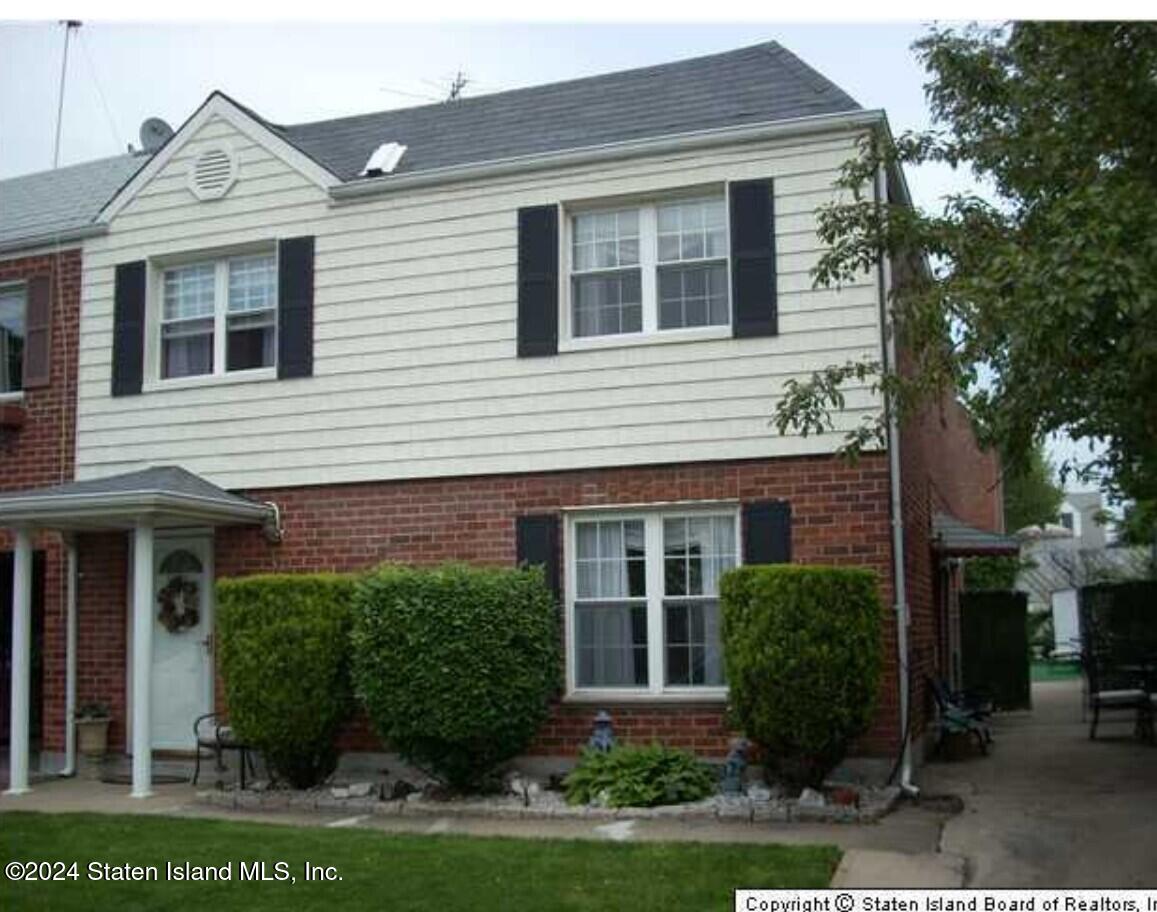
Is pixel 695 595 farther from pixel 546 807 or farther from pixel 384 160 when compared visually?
pixel 384 160

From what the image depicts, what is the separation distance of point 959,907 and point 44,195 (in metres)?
13.5

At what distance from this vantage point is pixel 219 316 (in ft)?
41.9

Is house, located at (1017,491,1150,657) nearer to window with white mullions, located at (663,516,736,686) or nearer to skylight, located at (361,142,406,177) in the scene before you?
window with white mullions, located at (663,516,736,686)

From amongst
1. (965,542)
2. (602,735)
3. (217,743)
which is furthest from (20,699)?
(965,542)

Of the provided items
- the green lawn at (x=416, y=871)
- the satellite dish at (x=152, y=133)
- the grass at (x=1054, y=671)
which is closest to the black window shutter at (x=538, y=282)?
the green lawn at (x=416, y=871)

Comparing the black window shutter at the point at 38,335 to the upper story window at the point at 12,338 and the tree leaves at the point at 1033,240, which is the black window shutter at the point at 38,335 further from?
the tree leaves at the point at 1033,240

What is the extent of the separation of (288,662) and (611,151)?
5.06 m

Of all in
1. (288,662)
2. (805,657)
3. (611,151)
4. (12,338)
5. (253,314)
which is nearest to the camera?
(805,657)

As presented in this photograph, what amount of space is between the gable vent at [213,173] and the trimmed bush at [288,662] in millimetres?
4261

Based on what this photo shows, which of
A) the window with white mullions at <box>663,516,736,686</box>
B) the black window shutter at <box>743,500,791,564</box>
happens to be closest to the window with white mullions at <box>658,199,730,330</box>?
the black window shutter at <box>743,500,791,564</box>

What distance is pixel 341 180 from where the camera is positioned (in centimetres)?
1235

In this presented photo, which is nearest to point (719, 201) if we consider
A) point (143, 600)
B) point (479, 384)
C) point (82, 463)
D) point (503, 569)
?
point (479, 384)

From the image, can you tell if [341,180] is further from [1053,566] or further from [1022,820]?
[1053,566]

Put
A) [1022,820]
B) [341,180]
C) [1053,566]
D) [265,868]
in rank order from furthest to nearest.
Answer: [1053,566] → [341,180] → [1022,820] → [265,868]
